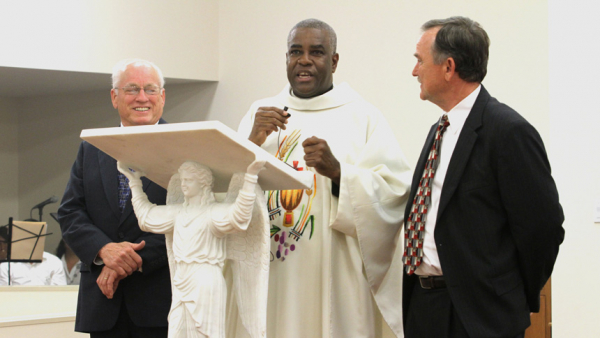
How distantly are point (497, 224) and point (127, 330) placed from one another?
1.71m

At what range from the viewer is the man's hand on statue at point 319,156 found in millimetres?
2830

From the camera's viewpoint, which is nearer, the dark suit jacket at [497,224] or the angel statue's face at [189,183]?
the dark suit jacket at [497,224]

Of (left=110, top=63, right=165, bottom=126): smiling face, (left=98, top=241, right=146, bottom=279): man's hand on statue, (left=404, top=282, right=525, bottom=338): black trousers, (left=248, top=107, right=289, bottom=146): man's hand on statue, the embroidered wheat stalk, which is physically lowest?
(left=404, top=282, right=525, bottom=338): black trousers

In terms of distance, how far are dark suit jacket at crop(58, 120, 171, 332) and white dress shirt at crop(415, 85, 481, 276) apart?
118cm

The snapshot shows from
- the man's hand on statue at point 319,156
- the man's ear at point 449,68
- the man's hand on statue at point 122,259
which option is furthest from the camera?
the man's hand on statue at point 122,259

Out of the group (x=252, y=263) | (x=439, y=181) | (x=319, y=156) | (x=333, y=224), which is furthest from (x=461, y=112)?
(x=252, y=263)

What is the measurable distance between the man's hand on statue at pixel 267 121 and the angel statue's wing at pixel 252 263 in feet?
1.59

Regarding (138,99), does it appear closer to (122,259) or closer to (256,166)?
(122,259)

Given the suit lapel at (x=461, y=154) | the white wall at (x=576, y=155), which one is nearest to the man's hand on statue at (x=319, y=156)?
the suit lapel at (x=461, y=154)

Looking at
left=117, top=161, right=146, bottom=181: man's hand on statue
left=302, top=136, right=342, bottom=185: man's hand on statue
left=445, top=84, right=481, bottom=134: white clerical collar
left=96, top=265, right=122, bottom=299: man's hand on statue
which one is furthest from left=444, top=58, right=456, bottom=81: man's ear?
left=96, top=265, right=122, bottom=299: man's hand on statue

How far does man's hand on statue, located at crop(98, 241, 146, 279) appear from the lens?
295cm

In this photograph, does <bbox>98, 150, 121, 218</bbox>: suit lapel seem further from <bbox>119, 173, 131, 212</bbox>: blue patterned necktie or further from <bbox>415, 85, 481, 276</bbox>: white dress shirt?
<bbox>415, 85, 481, 276</bbox>: white dress shirt

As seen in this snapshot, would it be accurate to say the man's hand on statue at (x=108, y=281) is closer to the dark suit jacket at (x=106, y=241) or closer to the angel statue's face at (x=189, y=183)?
the dark suit jacket at (x=106, y=241)

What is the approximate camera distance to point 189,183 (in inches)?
98.7
